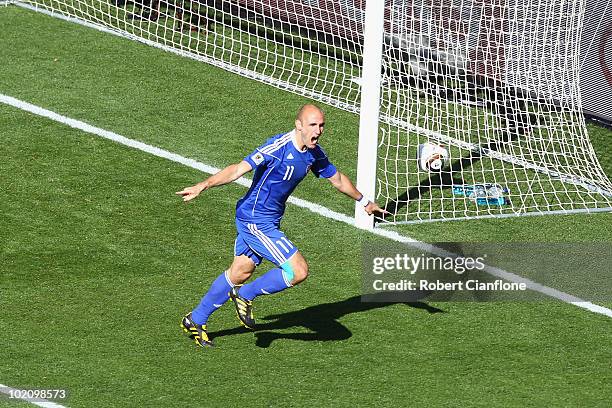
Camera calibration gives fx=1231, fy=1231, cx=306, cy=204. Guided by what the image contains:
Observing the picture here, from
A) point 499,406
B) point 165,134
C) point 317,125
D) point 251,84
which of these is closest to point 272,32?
point 251,84

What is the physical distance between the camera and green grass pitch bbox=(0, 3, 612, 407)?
9.38 meters

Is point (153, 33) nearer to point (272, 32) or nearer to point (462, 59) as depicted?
point (272, 32)

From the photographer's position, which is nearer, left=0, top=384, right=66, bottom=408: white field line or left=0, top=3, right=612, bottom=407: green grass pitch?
left=0, top=384, right=66, bottom=408: white field line

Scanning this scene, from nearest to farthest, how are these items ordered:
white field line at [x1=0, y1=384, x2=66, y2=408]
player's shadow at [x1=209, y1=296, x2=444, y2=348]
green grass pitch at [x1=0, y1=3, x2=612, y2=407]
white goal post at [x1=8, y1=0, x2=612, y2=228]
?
white field line at [x1=0, y1=384, x2=66, y2=408] < green grass pitch at [x1=0, y1=3, x2=612, y2=407] < player's shadow at [x1=209, y1=296, x2=444, y2=348] < white goal post at [x1=8, y1=0, x2=612, y2=228]

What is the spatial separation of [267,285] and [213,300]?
47 centimetres

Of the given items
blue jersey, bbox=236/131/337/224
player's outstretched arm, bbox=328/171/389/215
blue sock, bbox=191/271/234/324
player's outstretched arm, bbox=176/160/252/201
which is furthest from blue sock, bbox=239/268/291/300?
player's outstretched arm, bbox=176/160/252/201

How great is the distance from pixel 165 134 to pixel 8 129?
181cm

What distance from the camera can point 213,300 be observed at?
9.95 m

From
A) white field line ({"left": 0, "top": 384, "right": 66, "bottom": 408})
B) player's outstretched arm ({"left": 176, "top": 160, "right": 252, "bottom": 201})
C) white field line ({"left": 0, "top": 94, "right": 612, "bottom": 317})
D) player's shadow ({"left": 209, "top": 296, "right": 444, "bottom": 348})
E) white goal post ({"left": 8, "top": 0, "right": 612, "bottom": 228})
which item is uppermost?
white goal post ({"left": 8, "top": 0, "right": 612, "bottom": 228})

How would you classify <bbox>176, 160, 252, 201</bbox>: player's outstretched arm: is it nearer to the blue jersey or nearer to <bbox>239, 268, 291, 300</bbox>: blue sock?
the blue jersey

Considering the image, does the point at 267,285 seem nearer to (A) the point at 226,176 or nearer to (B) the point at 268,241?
(B) the point at 268,241

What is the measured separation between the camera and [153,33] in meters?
16.7

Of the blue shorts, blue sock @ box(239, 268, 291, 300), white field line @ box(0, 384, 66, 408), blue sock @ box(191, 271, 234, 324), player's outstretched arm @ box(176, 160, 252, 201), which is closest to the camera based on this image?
white field line @ box(0, 384, 66, 408)

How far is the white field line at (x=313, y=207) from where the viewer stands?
37.1 feet
